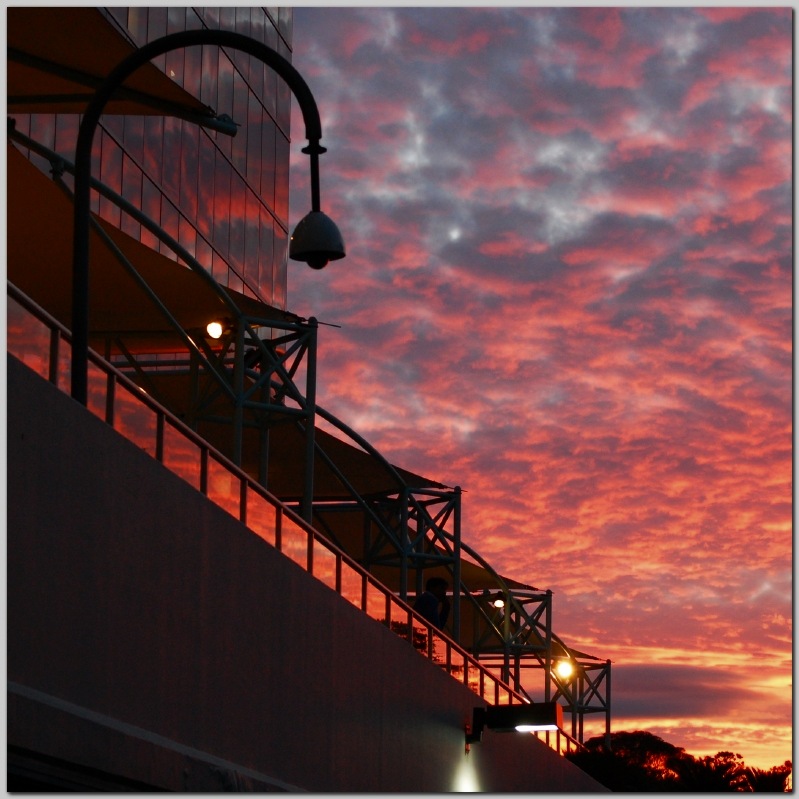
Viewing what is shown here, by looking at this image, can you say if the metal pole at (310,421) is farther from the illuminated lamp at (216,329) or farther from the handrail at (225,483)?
the handrail at (225,483)

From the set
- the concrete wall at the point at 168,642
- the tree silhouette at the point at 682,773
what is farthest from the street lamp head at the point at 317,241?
the tree silhouette at the point at 682,773

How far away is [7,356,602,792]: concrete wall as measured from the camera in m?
11.7

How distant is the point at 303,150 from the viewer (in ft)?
38.9

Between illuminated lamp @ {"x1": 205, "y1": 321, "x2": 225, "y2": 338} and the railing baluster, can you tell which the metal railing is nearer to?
A: the railing baluster

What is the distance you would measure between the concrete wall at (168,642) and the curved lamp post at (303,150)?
2.85ft

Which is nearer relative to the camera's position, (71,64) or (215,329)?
(71,64)

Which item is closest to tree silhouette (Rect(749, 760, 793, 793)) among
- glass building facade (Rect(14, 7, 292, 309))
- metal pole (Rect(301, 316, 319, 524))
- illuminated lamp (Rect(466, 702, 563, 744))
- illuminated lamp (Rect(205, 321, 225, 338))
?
illuminated lamp (Rect(466, 702, 563, 744))

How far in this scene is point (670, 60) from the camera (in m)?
26.6

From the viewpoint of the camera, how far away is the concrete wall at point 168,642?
11680 millimetres

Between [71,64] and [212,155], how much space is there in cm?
1457

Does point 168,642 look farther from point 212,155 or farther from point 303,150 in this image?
point 212,155

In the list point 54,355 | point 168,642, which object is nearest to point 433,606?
point 168,642

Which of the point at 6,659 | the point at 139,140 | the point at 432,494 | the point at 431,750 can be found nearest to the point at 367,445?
the point at 432,494

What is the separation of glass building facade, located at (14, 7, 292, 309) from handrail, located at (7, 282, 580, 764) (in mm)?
7100
